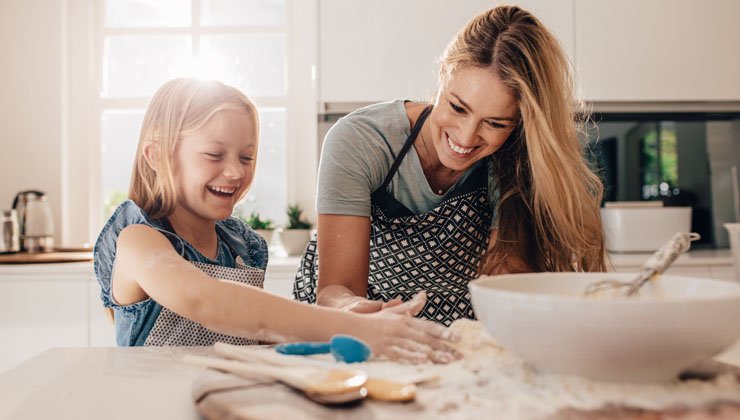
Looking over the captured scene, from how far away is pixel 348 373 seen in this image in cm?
54

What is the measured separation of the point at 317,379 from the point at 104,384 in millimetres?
272

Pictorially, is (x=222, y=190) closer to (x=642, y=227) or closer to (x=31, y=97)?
(x=642, y=227)

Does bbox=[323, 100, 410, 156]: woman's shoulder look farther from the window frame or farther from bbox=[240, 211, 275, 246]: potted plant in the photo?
the window frame

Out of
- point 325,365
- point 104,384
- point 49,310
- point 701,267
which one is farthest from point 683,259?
point 49,310

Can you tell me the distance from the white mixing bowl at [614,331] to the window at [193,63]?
2.28 m

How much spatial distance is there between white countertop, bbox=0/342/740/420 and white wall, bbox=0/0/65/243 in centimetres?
209

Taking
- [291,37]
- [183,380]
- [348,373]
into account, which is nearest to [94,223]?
[291,37]

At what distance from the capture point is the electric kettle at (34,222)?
7.85 feet

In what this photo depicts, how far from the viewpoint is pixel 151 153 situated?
1188mm

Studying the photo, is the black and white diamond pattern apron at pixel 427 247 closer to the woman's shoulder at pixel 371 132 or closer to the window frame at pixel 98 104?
the woman's shoulder at pixel 371 132

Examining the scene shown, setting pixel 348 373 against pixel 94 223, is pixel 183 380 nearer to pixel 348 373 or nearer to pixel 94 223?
pixel 348 373

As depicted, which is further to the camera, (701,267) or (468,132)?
(701,267)

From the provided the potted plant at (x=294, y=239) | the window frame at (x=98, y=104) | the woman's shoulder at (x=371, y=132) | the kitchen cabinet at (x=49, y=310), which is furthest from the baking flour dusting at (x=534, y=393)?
the window frame at (x=98, y=104)

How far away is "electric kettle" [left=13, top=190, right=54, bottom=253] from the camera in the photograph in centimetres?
239
